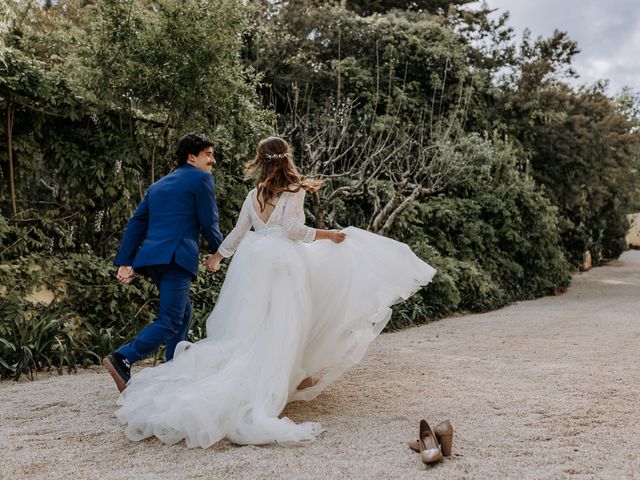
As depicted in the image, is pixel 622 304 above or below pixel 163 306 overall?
below

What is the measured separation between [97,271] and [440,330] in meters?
4.66

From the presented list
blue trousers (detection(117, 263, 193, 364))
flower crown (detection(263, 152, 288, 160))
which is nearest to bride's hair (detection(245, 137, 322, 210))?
flower crown (detection(263, 152, 288, 160))

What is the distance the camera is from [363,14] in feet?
60.0

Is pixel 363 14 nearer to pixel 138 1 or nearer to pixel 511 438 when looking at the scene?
pixel 138 1

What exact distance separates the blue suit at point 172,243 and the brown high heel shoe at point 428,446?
1878 millimetres

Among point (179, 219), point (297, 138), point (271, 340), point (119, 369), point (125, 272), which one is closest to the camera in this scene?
point (271, 340)

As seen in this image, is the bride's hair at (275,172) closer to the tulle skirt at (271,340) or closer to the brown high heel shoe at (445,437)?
the tulle skirt at (271,340)

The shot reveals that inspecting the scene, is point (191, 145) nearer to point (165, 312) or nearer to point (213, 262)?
point (213, 262)

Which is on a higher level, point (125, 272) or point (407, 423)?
point (125, 272)

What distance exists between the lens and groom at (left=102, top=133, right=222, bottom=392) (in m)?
4.17

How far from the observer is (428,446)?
3117 millimetres

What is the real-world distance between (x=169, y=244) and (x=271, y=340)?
1.00 metres

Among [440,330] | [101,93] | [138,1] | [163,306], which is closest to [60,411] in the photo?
[163,306]

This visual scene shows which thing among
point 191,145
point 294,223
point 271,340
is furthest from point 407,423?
point 191,145
